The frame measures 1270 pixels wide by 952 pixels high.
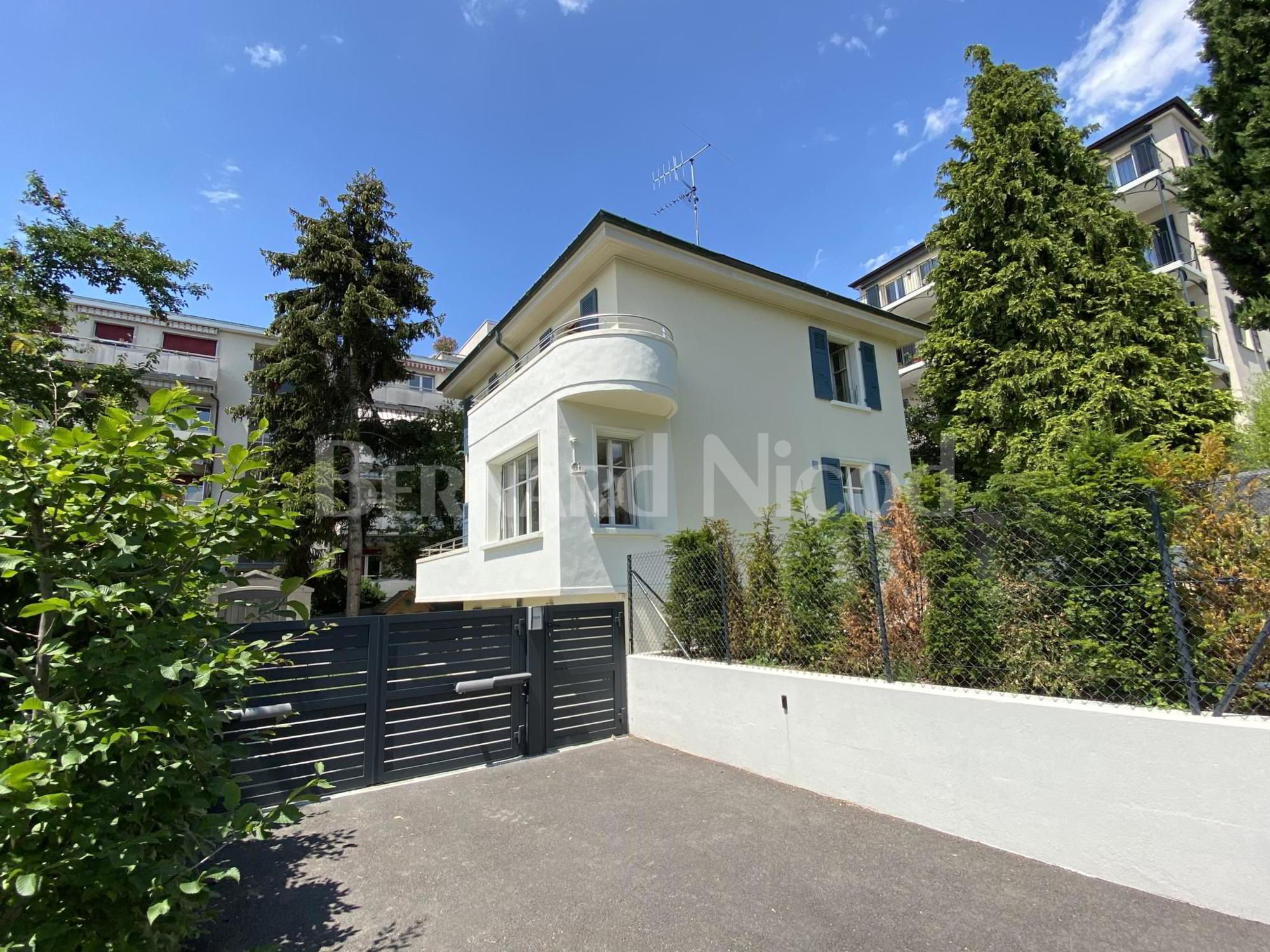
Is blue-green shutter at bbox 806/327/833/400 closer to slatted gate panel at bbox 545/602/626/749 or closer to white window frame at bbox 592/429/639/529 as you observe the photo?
white window frame at bbox 592/429/639/529

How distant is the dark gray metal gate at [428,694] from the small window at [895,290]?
30.5 m

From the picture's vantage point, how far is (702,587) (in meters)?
7.32

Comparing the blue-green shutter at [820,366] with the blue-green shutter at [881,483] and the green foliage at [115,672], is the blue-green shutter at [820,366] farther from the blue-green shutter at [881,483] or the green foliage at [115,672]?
the green foliage at [115,672]

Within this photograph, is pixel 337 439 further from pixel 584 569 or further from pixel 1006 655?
pixel 1006 655

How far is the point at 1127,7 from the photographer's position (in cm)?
959

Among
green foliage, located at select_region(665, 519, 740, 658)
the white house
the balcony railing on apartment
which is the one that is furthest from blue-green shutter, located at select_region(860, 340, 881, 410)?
the balcony railing on apartment

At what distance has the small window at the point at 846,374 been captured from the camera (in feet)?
45.3

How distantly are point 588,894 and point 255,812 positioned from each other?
2.45 metres

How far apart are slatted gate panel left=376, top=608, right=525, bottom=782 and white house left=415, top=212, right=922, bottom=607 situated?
5.99 ft

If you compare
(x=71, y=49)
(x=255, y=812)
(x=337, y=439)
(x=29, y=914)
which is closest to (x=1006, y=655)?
(x=255, y=812)

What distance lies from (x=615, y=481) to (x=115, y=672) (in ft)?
26.1

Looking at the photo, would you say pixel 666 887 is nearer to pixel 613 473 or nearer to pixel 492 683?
pixel 492 683

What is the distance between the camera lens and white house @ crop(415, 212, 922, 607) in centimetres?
903

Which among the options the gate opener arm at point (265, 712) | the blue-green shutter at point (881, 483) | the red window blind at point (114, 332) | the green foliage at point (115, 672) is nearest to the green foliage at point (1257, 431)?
the blue-green shutter at point (881, 483)
